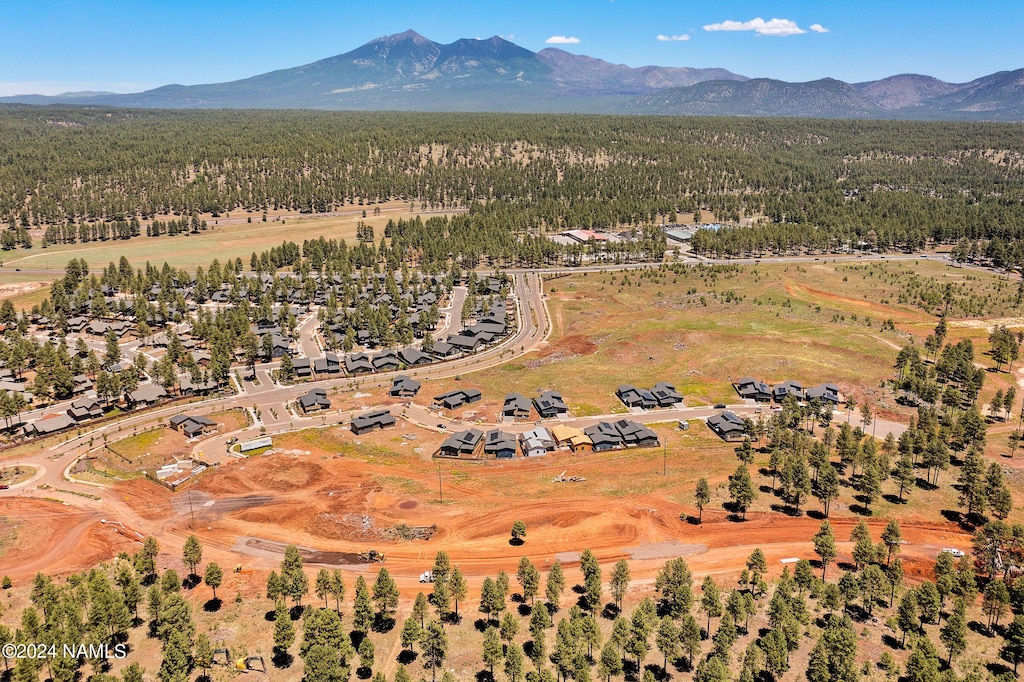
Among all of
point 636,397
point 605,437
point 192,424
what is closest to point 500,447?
point 605,437

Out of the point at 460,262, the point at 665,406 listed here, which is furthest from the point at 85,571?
the point at 460,262

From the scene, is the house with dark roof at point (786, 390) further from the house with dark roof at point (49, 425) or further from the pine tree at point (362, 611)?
the house with dark roof at point (49, 425)

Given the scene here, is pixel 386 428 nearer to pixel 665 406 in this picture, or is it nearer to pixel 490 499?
pixel 490 499

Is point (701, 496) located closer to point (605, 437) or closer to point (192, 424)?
point (605, 437)

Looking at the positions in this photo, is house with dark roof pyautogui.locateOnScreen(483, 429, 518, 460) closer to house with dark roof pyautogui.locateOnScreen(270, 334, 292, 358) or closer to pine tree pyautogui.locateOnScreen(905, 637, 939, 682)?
pine tree pyautogui.locateOnScreen(905, 637, 939, 682)

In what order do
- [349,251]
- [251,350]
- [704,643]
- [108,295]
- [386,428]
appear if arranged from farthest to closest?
1. [349,251]
2. [108,295]
3. [251,350]
4. [386,428]
5. [704,643]

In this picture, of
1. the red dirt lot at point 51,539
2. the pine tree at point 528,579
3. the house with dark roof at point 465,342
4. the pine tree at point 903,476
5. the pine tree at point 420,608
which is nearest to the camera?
the pine tree at point 420,608

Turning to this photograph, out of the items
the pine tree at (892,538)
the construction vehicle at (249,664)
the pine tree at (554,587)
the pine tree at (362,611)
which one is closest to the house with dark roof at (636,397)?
the pine tree at (892,538)
